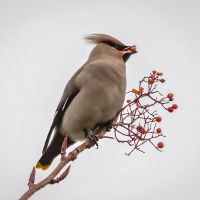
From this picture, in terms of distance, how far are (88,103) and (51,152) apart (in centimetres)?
57

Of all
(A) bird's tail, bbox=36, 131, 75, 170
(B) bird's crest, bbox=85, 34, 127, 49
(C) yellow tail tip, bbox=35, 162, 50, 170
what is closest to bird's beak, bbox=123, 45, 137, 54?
(B) bird's crest, bbox=85, 34, 127, 49

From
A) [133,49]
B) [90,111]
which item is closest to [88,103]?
[90,111]

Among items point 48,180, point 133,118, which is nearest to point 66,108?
point 133,118

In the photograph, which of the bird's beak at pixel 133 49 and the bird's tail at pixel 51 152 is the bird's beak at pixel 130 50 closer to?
the bird's beak at pixel 133 49

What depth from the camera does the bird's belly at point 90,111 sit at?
4.34 meters

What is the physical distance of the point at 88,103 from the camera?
173 inches

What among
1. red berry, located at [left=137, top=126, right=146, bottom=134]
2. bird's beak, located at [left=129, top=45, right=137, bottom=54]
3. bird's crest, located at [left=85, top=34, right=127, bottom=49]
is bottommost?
red berry, located at [left=137, top=126, right=146, bottom=134]

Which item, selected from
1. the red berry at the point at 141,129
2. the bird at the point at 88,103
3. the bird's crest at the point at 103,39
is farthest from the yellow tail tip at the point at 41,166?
the red berry at the point at 141,129

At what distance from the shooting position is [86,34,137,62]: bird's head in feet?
16.4

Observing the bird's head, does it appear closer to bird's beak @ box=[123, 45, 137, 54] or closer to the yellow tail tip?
bird's beak @ box=[123, 45, 137, 54]

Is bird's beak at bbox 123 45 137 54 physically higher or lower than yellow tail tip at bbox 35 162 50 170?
higher

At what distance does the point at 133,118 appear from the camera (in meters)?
3.00

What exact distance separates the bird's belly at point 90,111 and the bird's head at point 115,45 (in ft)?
2.14

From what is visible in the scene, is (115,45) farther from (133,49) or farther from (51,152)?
(51,152)
